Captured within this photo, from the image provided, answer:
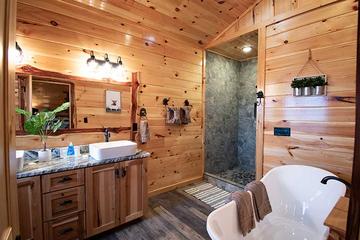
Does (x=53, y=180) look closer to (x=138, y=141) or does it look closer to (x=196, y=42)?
(x=138, y=141)

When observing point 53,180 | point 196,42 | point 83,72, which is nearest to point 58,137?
point 53,180

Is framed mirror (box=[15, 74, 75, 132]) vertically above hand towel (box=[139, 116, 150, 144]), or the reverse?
framed mirror (box=[15, 74, 75, 132])

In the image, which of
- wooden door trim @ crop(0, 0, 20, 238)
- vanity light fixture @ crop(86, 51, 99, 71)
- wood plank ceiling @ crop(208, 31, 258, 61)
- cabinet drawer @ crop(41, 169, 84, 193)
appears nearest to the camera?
wooden door trim @ crop(0, 0, 20, 238)

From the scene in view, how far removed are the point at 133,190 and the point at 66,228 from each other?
712mm

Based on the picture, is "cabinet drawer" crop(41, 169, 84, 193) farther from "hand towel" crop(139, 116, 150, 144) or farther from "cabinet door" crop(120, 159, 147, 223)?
"hand towel" crop(139, 116, 150, 144)

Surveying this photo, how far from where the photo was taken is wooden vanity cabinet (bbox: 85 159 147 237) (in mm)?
1922

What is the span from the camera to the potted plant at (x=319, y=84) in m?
2.14

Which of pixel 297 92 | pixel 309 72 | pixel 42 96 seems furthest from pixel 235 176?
pixel 42 96

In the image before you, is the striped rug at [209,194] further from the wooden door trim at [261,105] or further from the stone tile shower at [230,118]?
the wooden door trim at [261,105]

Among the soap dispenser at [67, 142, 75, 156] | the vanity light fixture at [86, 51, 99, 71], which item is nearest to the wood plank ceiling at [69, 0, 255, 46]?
the vanity light fixture at [86, 51, 99, 71]

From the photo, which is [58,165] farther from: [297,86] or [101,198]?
[297,86]

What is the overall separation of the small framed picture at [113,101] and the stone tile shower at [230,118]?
5.75 ft

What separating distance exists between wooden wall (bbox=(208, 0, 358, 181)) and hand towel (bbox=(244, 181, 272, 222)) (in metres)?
0.79

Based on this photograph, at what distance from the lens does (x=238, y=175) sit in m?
3.87
